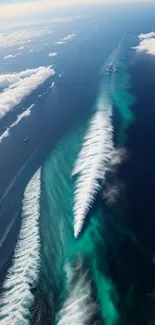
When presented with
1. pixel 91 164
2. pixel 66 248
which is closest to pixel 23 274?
pixel 66 248

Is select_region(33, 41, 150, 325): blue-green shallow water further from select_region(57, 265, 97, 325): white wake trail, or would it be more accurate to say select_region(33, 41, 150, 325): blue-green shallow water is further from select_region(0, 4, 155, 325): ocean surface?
select_region(57, 265, 97, 325): white wake trail

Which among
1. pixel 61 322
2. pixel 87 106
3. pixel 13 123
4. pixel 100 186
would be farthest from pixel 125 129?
pixel 61 322

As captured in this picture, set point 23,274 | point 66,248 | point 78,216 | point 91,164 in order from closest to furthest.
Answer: point 23,274, point 66,248, point 78,216, point 91,164

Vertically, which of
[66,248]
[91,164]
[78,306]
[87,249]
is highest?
[91,164]

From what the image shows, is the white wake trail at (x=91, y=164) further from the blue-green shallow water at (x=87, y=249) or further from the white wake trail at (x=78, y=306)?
the white wake trail at (x=78, y=306)

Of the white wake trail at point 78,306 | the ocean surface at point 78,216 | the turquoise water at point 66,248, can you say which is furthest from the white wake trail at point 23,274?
the white wake trail at point 78,306

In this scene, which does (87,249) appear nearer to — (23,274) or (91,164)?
(23,274)

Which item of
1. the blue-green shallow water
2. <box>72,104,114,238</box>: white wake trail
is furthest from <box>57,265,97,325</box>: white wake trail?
A: <box>72,104,114,238</box>: white wake trail
